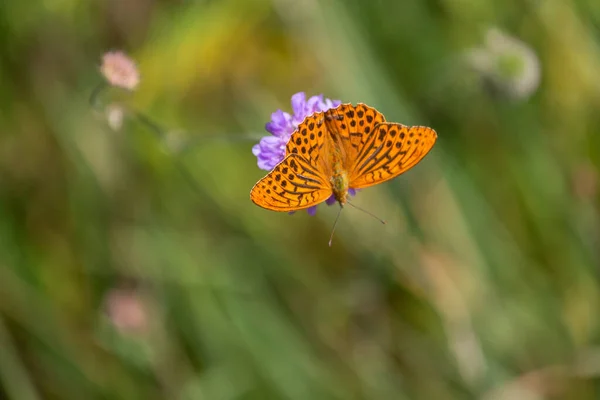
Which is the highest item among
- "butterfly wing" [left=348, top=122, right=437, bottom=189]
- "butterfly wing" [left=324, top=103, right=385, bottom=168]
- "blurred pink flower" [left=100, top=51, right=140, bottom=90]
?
"blurred pink flower" [left=100, top=51, right=140, bottom=90]

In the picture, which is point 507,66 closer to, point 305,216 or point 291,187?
point 305,216

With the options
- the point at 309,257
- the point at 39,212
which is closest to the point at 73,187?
the point at 39,212

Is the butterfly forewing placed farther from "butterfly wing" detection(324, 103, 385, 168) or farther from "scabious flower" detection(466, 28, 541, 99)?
"scabious flower" detection(466, 28, 541, 99)

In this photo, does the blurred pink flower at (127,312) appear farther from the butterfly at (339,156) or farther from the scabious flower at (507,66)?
the scabious flower at (507,66)

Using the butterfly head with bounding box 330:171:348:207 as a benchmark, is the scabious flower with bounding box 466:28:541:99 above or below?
above

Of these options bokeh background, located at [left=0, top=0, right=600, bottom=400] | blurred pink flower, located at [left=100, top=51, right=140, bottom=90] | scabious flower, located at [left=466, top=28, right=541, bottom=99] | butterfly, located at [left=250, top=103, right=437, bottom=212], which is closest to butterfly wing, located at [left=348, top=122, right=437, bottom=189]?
butterfly, located at [left=250, top=103, right=437, bottom=212]

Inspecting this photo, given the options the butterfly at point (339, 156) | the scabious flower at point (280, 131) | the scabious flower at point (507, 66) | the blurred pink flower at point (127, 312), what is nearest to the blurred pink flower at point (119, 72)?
the scabious flower at point (280, 131)

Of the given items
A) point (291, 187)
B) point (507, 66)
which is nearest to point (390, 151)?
point (291, 187)

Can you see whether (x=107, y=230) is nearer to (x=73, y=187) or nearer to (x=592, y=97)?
(x=73, y=187)
